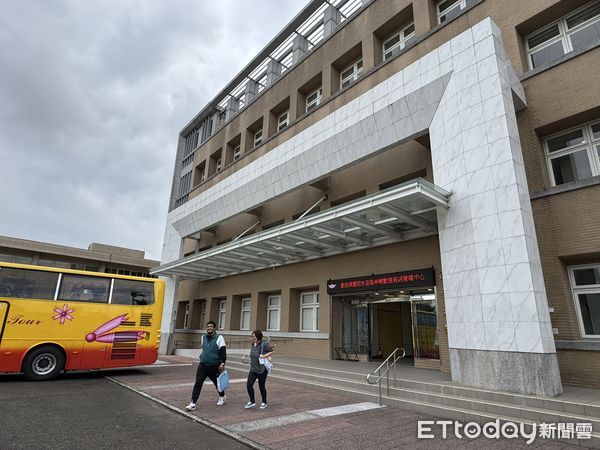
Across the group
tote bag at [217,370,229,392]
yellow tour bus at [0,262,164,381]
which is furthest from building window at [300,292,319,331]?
tote bag at [217,370,229,392]

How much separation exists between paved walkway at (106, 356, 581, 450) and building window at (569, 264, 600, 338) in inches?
146

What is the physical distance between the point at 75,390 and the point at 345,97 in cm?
1437

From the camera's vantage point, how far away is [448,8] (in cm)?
1430

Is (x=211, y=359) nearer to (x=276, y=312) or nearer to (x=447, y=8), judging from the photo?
(x=276, y=312)

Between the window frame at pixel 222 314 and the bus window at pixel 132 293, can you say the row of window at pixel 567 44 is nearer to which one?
the bus window at pixel 132 293

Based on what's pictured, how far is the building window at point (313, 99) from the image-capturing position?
64.0ft

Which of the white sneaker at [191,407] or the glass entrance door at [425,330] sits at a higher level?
the glass entrance door at [425,330]

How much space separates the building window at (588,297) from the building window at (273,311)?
41.6 feet

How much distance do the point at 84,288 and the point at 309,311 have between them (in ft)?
30.9

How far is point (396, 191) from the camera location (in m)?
9.48

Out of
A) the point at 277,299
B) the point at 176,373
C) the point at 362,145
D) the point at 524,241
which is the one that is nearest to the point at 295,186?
the point at 362,145

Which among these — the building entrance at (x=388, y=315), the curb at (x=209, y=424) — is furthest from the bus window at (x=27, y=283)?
the building entrance at (x=388, y=315)

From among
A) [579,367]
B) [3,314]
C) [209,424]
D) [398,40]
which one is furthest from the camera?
[398,40]

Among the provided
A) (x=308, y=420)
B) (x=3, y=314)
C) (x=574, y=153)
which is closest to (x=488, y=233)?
(x=574, y=153)
